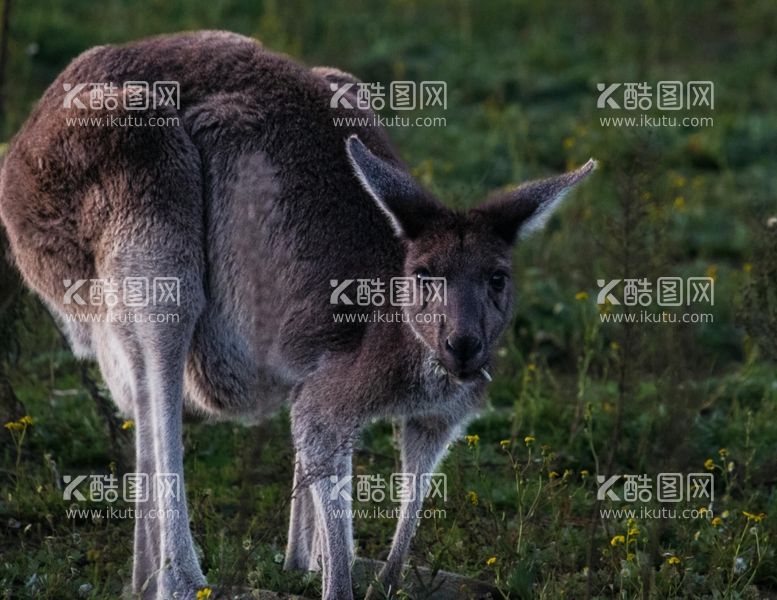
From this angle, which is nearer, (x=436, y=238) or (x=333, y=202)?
(x=436, y=238)

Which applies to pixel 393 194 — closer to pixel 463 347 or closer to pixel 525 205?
pixel 525 205

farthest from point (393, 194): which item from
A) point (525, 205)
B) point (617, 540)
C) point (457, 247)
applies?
point (617, 540)

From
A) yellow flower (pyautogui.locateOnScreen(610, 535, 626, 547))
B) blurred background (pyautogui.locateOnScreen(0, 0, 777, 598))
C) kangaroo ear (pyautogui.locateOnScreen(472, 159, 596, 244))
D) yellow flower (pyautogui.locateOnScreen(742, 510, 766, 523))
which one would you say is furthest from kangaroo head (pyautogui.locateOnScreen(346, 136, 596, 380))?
yellow flower (pyautogui.locateOnScreen(742, 510, 766, 523))

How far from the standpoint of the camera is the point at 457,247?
5.42 metres

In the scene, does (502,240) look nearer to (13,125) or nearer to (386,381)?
(386,381)

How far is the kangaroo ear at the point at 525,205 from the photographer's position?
554 cm

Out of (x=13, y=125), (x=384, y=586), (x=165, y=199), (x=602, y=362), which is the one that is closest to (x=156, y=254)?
(x=165, y=199)

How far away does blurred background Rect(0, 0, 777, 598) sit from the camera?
5770mm

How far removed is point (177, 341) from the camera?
224 inches

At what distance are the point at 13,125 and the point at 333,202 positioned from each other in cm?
472

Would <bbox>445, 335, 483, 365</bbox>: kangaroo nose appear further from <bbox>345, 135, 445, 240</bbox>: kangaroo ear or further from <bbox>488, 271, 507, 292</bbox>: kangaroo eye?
<bbox>345, 135, 445, 240</bbox>: kangaroo ear

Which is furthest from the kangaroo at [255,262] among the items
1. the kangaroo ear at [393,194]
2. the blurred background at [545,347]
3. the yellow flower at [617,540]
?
the yellow flower at [617,540]

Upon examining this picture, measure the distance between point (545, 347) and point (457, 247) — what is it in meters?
2.98

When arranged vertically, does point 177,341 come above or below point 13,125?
below
